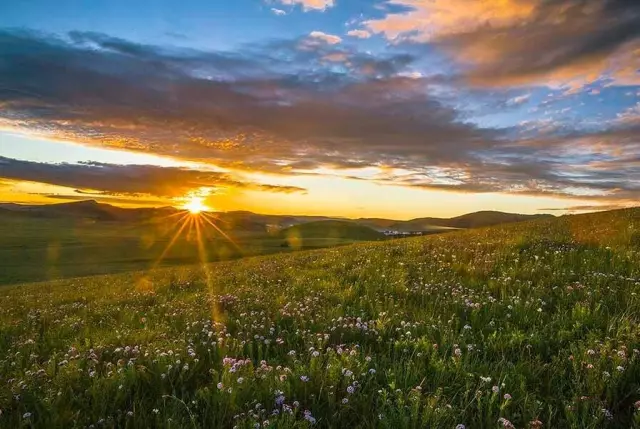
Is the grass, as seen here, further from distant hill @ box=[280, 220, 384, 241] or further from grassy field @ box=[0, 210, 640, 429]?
grassy field @ box=[0, 210, 640, 429]

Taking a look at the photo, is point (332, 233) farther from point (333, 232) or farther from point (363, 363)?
point (363, 363)

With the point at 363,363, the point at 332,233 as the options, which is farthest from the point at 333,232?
the point at 363,363

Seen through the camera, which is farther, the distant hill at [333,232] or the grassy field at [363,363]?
the distant hill at [333,232]

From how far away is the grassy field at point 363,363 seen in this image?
3.92 meters

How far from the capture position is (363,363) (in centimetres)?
494

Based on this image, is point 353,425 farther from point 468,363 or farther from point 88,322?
point 88,322

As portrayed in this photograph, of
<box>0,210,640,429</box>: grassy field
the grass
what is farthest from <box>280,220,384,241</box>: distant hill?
<box>0,210,640,429</box>: grassy field

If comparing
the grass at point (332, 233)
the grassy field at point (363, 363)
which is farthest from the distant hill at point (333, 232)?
the grassy field at point (363, 363)

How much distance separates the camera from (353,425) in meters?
3.88

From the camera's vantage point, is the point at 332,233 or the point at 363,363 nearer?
the point at 363,363

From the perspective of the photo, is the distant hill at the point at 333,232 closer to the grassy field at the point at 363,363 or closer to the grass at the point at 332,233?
the grass at the point at 332,233

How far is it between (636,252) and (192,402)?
1161cm

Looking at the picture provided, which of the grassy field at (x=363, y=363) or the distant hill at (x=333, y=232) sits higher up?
the grassy field at (x=363, y=363)

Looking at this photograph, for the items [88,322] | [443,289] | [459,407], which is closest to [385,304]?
[443,289]
